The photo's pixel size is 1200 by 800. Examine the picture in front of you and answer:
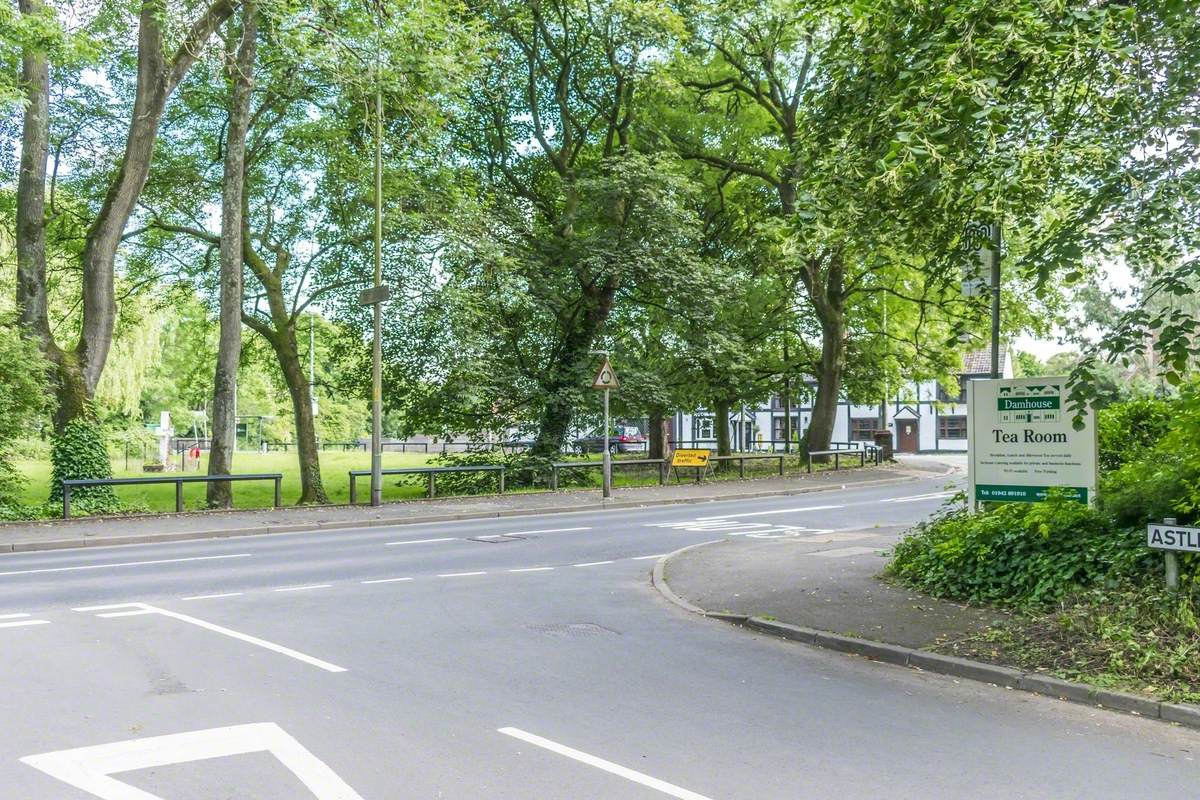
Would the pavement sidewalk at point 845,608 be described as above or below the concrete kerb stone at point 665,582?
above

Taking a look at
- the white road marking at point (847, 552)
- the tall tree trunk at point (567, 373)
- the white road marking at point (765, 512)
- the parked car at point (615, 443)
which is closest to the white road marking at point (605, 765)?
the white road marking at point (847, 552)

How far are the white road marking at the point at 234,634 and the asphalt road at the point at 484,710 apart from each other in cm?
4

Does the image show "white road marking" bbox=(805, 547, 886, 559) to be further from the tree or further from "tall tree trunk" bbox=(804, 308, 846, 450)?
"tall tree trunk" bbox=(804, 308, 846, 450)

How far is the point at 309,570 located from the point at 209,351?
23.9 metres

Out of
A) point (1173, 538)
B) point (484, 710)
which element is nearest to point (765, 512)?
point (1173, 538)

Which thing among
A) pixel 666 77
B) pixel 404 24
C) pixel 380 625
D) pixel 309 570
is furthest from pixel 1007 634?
pixel 666 77

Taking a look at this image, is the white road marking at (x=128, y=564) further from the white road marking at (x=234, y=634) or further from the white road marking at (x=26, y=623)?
the white road marking at (x=26, y=623)

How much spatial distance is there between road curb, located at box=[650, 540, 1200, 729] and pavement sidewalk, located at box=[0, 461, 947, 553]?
11494mm

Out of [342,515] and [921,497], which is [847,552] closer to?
[342,515]

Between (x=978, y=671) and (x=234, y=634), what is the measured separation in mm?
6452

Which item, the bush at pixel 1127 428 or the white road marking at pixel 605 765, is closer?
the white road marking at pixel 605 765

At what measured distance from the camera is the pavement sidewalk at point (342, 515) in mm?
16562

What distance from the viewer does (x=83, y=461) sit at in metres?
19.9

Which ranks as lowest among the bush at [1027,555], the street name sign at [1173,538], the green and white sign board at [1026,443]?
the bush at [1027,555]
